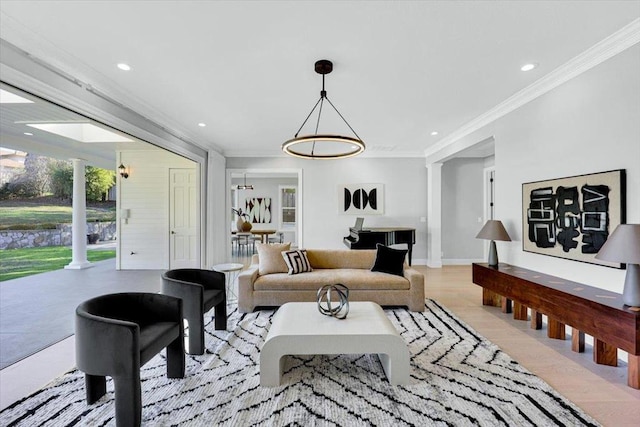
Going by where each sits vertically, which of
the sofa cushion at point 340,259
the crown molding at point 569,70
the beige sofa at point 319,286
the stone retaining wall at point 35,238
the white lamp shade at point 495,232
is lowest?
the beige sofa at point 319,286

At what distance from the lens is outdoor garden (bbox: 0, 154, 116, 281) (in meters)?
5.50

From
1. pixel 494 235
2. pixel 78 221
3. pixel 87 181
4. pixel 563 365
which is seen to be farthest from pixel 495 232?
pixel 87 181

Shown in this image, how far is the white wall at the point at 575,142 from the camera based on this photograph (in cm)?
247

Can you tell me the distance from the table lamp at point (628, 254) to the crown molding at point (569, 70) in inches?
59.1

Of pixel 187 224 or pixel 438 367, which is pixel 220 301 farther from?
pixel 187 224

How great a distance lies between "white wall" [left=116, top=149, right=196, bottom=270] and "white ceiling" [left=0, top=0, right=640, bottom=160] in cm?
283

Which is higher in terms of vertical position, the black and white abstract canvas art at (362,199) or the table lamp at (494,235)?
the black and white abstract canvas art at (362,199)

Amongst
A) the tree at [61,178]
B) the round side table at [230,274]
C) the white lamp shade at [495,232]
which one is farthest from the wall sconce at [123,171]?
the white lamp shade at [495,232]

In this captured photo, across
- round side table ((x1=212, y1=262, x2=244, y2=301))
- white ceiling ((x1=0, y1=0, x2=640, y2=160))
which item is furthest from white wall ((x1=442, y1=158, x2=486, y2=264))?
round side table ((x1=212, y1=262, x2=244, y2=301))

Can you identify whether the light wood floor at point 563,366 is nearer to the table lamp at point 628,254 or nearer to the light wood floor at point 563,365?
the light wood floor at point 563,365

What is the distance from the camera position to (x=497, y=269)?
3787 millimetres

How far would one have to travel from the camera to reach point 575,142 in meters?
2.99

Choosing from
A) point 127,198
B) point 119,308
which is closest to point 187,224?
point 127,198

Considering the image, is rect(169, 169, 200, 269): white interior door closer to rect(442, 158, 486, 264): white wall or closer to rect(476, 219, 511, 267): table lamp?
rect(476, 219, 511, 267): table lamp
